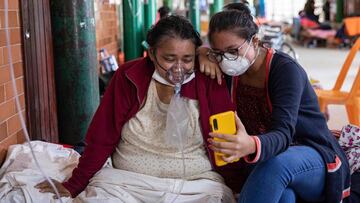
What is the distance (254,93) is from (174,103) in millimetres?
288

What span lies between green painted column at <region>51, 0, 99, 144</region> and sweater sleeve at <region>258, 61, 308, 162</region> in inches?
52.2

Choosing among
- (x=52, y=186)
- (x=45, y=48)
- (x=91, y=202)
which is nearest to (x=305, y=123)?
(x=91, y=202)

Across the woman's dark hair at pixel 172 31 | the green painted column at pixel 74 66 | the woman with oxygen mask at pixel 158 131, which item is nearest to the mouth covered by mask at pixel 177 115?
the woman with oxygen mask at pixel 158 131

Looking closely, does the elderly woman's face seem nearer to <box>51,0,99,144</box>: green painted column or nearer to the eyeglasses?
the eyeglasses

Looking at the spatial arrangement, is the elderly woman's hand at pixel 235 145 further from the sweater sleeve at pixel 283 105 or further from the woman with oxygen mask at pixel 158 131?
the woman with oxygen mask at pixel 158 131

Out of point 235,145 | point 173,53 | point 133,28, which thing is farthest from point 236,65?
point 133,28

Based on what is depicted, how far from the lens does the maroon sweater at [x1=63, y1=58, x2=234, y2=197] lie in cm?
182

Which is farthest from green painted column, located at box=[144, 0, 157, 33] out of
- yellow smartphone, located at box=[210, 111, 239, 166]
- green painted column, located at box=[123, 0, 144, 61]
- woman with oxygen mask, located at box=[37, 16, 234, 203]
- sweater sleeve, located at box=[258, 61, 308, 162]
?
yellow smartphone, located at box=[210, 111, 239, 166]

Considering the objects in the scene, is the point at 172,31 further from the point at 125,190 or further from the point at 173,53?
the point at 125,190

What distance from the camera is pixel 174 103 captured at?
1815 millimetres

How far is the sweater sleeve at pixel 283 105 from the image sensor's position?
155 cm

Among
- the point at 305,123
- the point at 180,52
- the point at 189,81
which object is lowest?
the point at 305,123

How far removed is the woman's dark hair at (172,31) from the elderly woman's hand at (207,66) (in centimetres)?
4

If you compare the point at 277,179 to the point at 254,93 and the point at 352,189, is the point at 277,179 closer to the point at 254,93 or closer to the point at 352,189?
the point at 254,93
